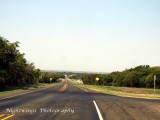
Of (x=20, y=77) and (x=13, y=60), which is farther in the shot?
(x=20, y=77)

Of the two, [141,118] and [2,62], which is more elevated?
[2,62]

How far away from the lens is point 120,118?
14227 mm

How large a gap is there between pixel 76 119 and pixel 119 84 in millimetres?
110311

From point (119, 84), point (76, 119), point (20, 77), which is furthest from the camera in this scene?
point (119, 84)

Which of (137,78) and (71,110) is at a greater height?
(137,78)

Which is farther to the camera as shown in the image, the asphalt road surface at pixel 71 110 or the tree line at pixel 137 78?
the tree line at pixel 137 78

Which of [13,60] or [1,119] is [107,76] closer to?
[13,60]

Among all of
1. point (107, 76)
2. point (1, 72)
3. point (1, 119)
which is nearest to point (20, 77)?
point (1, 72)

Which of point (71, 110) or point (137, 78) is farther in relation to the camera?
point (137, 78)

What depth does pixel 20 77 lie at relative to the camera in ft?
219

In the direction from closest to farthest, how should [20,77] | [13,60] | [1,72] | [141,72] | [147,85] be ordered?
[1,72] → [13,60] → [20,77] → [147,85] → [141,72]

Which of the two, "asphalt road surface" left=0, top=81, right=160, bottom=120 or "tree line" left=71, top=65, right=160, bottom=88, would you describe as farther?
"tree line" left=71, top=65, right=160, bottom=88

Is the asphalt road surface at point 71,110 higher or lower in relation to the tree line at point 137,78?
lower

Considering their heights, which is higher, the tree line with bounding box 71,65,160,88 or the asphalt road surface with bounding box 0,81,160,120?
the tree line with bounding box 71,65,160,88
